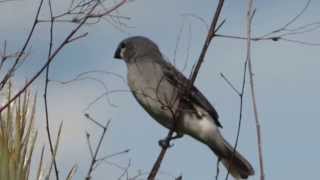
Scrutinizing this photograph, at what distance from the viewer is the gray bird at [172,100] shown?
4133 mm

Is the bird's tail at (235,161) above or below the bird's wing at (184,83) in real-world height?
below

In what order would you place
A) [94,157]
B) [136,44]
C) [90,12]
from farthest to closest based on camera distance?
1. [136,44]
2. [90,12]
3. [94,157]

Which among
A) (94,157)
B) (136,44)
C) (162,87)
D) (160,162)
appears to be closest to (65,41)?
(94,157)

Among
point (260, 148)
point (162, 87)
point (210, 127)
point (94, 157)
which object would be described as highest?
point (260, 148)

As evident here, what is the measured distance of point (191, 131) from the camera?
434cm

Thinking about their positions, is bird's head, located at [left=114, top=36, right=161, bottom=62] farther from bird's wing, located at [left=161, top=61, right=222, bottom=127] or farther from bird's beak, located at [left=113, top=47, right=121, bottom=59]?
bird's wing, located at [left=161, top=61, right=222, bottom=127]

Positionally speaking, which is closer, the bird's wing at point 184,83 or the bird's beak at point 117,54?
the bird's wing at point 184,83

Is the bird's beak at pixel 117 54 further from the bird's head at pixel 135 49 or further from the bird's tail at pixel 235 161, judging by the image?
the bird's tail at pixel 235 161

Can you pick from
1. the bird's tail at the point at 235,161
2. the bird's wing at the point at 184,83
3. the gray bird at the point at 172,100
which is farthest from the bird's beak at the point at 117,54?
the bird's tail at the point at 235,161

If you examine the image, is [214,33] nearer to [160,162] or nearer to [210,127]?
[160,162]

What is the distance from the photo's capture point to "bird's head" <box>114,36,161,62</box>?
4879 millimetres

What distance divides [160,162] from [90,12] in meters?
0.57

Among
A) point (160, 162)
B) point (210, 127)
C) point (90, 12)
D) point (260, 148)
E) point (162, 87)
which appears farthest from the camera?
point (210, 127)

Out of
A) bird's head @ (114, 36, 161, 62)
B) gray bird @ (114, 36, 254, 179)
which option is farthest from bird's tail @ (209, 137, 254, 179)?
bird's head @ (114, 36, 161, 62)
